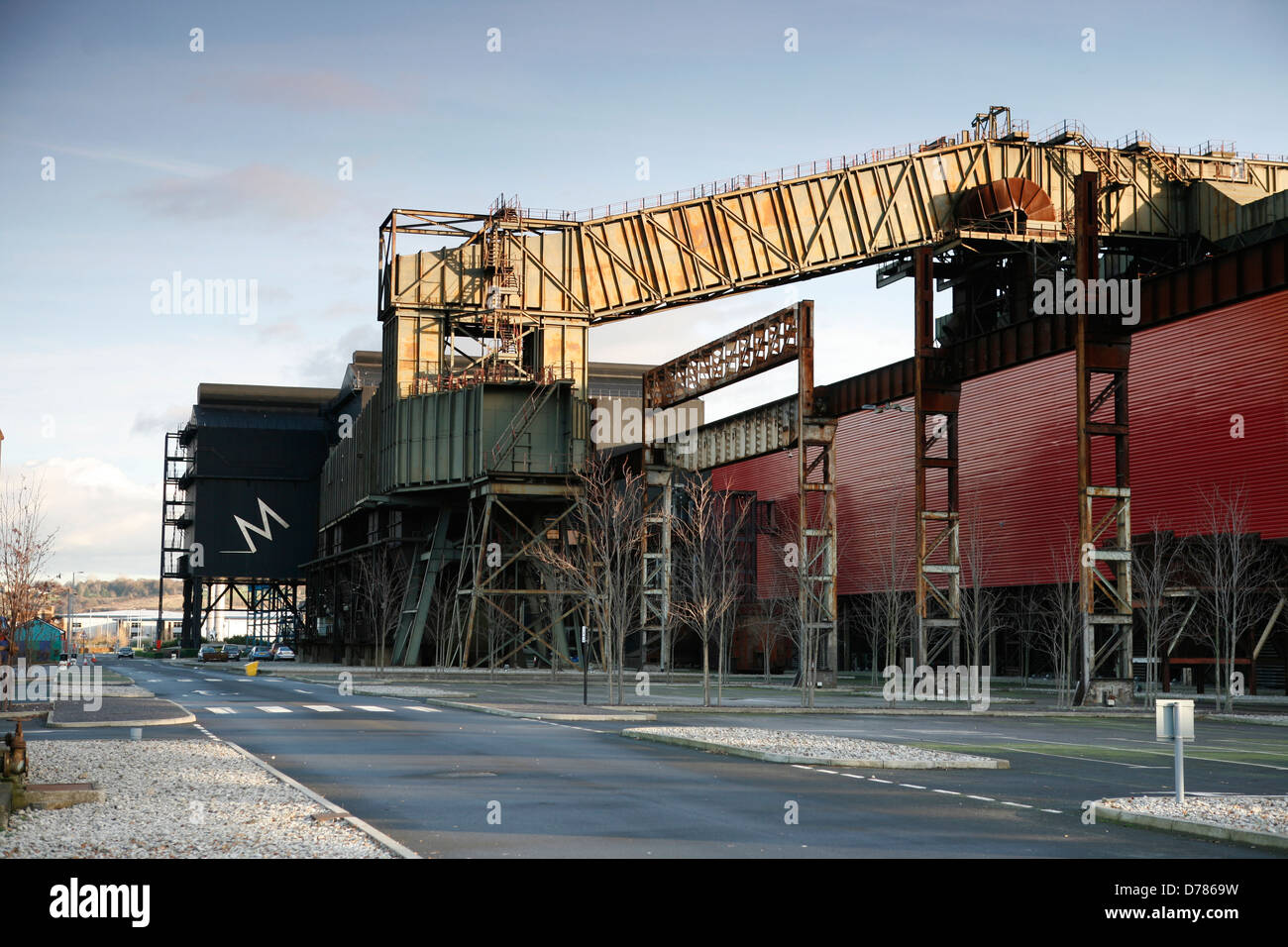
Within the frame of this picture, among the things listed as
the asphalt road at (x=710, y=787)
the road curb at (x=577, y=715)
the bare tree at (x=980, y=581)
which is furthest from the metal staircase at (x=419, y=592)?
the asphalt road at (x=710, y=787)

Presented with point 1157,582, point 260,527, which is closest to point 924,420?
point 1157,582

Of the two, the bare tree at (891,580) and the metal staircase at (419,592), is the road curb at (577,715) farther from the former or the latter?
the metal staircase at (419,592)

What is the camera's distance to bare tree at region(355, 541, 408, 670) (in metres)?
73.6

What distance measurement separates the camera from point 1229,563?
44.7 meters

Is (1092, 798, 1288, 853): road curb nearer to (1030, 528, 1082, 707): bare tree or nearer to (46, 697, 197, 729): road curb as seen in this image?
(46, 697, 197, 729): road curb

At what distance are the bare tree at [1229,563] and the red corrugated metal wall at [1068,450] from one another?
0.57 m

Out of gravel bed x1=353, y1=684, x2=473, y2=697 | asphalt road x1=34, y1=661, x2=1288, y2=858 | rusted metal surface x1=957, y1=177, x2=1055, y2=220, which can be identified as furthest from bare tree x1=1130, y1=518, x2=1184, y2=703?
gravel bed x1=353, y1=684, x2=473, y2=697

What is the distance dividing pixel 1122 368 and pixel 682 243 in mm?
23854

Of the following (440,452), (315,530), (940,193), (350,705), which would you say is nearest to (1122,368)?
(940,193)

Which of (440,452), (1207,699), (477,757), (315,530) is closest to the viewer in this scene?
(477,757)

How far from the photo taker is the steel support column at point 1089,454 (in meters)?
38.9

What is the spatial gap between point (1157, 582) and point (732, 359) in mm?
19951
